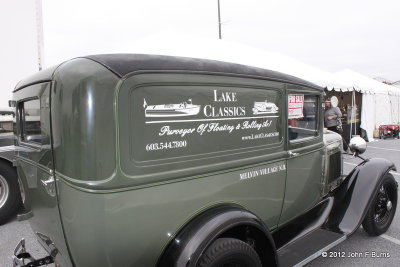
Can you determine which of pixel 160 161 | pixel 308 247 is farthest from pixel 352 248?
pixel 160 161

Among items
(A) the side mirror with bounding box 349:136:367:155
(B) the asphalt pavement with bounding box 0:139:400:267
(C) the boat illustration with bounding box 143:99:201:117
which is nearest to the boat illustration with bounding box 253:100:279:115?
(C) the boat illustration with bounding box 143:99:201:117

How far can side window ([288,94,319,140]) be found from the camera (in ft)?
8.44

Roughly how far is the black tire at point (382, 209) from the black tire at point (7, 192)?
4.22 m

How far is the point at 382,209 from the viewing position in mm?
3387

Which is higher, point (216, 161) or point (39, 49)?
point (39, 49)

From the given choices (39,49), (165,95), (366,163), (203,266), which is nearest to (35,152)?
(165,95)

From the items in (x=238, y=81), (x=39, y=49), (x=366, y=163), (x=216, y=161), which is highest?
(x=39, y=49)

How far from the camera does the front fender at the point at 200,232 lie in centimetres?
165

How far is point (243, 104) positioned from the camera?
2.13m

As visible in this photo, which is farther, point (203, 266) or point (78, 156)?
point (203, 266)

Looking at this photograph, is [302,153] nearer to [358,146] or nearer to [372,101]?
[358,146]

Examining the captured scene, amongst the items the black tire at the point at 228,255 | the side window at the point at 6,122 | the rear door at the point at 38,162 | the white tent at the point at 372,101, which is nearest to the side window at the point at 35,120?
the rear door at the point at 38,162

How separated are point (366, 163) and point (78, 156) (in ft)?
9.92

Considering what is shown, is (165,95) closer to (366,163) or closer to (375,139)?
(366,163)
